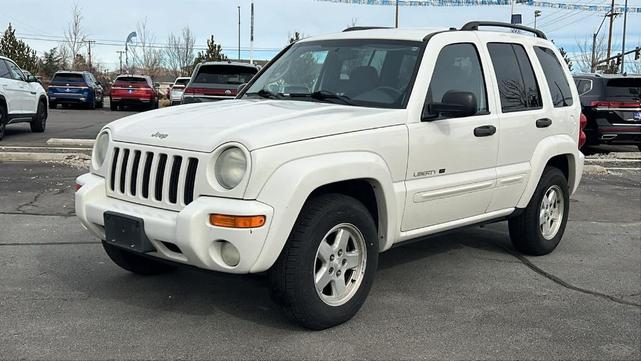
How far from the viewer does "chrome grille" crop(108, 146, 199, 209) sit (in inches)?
139

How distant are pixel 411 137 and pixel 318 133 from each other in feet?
2.58

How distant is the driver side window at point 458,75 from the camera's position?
452 cm

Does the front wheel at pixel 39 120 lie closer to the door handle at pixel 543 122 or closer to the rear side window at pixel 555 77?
the rear side window at pixel 555 77

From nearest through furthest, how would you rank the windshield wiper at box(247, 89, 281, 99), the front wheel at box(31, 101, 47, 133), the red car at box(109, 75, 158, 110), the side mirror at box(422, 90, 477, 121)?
1. the side mirror at box(422, 90, 477, 121)
2. the windshield wiper at box(247, 89, 281, 99)
3. the front wheel at box(31, 101, 47, 133)
4. the red car at box(109, 75, 158, 110)

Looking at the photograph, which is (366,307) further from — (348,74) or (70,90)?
(70,90)

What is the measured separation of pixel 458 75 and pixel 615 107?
985cm

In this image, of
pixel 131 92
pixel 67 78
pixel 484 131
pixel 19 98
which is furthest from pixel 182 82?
pixel 484 131

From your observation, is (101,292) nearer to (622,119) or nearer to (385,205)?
(385,205)

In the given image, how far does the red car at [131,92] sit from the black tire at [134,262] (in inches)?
897

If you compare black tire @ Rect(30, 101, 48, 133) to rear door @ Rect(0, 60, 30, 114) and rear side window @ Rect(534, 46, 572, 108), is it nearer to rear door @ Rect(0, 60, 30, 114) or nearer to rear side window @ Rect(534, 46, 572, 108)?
rear door @ Rect(0, 60, 30, 114)

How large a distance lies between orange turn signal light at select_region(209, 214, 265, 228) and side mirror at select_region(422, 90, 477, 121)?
59.9 inches

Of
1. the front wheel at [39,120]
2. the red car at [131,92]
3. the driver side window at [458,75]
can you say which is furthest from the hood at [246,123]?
the red car at [131,92]

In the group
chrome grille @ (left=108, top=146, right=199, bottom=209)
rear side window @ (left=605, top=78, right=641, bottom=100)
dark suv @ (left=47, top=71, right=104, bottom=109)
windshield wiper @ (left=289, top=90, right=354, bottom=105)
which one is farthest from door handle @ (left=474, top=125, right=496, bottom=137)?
dark suv @ (left=47, top=71, right=104, bottom=109)

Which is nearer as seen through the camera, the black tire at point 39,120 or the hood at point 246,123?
the hood at point 246,123
